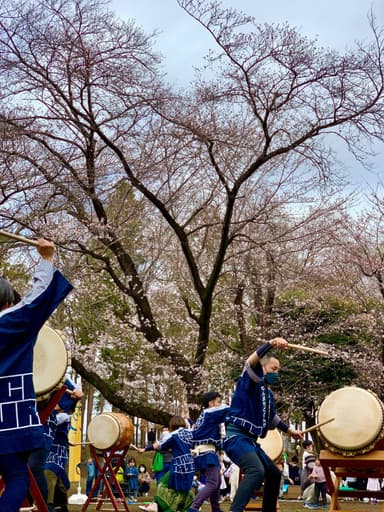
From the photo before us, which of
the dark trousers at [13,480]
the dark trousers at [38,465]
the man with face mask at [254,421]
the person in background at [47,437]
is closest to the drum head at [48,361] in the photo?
the person in background at [47,437]

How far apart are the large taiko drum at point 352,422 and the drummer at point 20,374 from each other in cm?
443

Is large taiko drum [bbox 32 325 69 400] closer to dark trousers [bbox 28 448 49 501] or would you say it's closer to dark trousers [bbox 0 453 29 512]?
dark trousers [bbox 28 448 49 501]

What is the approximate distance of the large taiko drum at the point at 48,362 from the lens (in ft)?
20.1

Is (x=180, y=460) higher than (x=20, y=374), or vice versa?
(x=20, y=374)

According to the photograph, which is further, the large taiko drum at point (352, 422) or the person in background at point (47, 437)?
the large taiko drum at point (352, 422)

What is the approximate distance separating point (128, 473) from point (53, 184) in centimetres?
851

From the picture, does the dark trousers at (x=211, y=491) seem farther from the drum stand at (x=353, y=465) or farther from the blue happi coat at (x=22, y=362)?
the blue happi coat at (x=22, y=362)

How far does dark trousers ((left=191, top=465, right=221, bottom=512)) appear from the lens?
30.4ft

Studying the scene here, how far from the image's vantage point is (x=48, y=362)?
621 cm

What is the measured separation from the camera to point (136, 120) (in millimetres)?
13906

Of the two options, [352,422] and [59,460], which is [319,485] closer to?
[59,460]

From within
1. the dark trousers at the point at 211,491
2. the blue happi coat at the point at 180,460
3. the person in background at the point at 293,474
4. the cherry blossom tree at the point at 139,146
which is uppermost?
the cherry blossom tree at the point at 139,146

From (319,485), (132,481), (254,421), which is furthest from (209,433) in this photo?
(132,481)

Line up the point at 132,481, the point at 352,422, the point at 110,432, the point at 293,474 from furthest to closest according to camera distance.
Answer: the point at 293,474 < the point at 132,481 < the point at 110,432 < the point at 352,422
